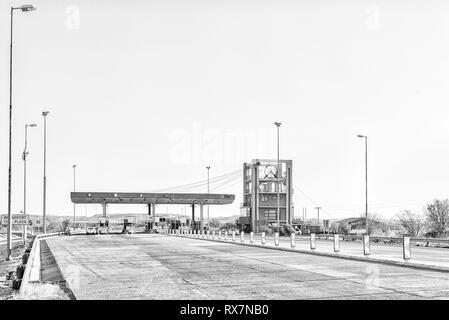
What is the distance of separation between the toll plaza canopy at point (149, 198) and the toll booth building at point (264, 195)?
6211 mm

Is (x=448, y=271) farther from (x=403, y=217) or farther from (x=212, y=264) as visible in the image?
(x=403, y=217)

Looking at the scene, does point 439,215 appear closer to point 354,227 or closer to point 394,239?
point 394,239

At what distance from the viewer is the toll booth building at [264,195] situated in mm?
116375

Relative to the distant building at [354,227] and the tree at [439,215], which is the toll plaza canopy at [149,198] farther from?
the tree at [439,215]

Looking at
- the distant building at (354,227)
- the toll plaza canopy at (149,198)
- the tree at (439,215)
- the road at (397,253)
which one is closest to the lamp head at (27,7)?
the road at (397,253)

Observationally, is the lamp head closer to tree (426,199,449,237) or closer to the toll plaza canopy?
tree (426,199,449,237)

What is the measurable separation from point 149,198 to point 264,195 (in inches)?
912

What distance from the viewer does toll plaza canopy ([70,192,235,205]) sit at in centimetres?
10338

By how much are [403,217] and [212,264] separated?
226 ft

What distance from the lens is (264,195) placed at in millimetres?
117750

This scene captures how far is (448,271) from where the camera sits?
18578 millimetres

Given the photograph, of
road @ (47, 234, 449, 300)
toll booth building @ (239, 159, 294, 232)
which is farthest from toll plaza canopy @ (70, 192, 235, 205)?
road @ (47, 234, 449, 300)

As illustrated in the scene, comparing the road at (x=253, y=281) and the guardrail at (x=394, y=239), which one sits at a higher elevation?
the road at (x=253, y=281)

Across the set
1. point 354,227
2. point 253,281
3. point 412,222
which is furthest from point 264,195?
point 253,281
